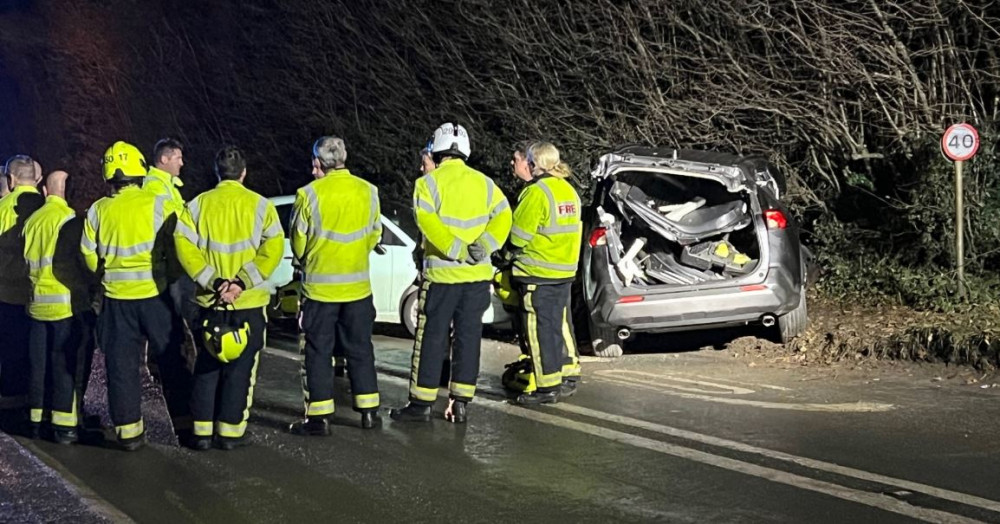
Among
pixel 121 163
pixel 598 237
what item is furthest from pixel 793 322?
pixel 121 163

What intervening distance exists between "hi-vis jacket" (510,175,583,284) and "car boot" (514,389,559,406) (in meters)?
0.81

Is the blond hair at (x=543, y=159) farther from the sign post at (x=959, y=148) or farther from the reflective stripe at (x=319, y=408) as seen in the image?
the sign post at (x=959, y=148)

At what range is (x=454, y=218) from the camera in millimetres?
7242

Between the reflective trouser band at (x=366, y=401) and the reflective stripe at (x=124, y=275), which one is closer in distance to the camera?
the reflective stripe at (x=124, y=275)

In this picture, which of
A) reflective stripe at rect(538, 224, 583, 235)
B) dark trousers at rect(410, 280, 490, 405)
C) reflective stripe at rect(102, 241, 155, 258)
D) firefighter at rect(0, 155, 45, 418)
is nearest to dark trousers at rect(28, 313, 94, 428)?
firefighter at rect(0, 155, 45, 418)

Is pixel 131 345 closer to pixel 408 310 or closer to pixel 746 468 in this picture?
pixel 746 468

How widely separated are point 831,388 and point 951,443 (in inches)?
73.2

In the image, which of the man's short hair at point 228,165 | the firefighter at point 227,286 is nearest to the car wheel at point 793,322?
the firefighter at point 227,286

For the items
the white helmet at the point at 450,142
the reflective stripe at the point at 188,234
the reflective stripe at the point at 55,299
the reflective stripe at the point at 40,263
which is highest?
the white helmet at the point at 450,142

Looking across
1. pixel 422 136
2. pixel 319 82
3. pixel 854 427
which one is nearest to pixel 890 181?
pixel 854 427

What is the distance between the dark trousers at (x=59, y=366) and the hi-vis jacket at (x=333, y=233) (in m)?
1.58

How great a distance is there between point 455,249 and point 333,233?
2.62 feet

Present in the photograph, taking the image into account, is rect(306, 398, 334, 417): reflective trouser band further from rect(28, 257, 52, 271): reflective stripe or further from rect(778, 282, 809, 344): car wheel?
rect(778, 282, 809, 344): car wheel

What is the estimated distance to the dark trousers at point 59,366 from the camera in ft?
23.5
